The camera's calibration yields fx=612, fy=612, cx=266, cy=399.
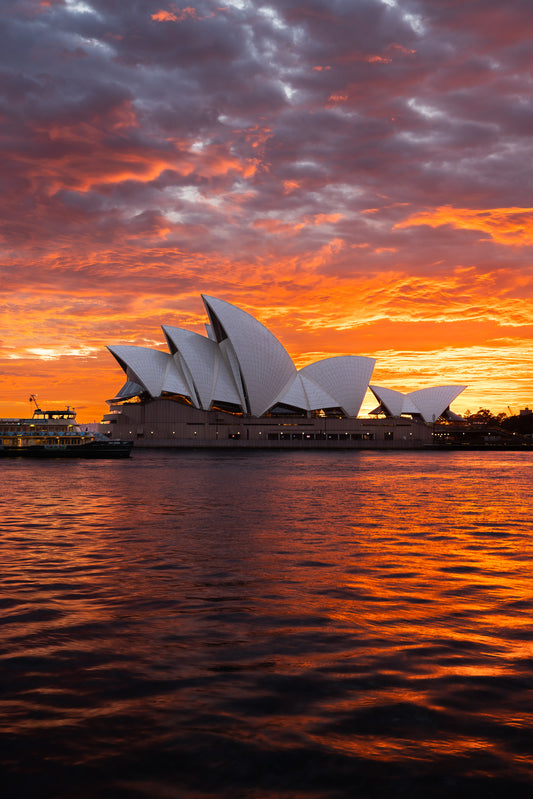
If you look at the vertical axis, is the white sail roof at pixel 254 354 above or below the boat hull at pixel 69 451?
above

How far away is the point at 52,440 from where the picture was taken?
73.2 meters

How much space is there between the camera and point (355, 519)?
22.2 meters

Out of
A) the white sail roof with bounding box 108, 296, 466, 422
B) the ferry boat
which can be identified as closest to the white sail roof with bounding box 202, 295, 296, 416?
the white sail roof with bounding box 108, 296, 466, 422

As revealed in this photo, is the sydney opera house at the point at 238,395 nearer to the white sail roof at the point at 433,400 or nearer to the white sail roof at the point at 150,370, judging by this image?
the white sail roof at the point at 150,370

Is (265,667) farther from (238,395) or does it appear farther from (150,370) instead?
(150,370)

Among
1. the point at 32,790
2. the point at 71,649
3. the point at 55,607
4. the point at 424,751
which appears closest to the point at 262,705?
the point at 424,751

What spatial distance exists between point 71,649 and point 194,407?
338 feet

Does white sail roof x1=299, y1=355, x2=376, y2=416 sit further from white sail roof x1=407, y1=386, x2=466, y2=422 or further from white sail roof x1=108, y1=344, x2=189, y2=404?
white sail roof x1=407, y1=386, x2=466, y2=422

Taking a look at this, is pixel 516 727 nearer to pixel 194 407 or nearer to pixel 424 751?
pixel 424 751

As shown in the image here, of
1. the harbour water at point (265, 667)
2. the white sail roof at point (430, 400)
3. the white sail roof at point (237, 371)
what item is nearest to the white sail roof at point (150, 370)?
the white sail roof at point (237, 371)

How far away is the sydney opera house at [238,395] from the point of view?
105 m

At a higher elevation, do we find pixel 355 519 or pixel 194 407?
pixel 194 407

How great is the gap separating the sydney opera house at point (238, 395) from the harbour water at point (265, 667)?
85252mm

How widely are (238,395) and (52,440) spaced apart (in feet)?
138
